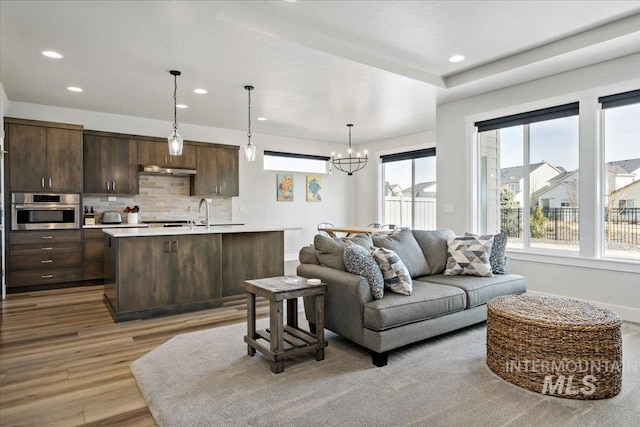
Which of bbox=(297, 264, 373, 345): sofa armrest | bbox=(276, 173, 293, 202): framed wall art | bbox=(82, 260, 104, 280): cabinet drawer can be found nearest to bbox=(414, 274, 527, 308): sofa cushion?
bbox=(297, 264, 373, 345): sofa armrest

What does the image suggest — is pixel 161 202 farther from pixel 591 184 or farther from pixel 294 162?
pixel 591 184

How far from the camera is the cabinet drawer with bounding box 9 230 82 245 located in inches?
199

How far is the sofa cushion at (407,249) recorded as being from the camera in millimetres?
3596

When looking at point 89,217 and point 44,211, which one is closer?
point 44,211

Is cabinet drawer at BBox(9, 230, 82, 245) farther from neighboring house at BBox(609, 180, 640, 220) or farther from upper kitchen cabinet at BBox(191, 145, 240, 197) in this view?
neighboring house at BBox(609, 180, 640, 220)

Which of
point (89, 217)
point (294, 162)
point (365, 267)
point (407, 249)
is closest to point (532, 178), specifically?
point (407, 249)

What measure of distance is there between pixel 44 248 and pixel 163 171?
198cm

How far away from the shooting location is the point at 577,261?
4.16 m

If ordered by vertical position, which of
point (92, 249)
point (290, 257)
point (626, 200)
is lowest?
point (290, 257)

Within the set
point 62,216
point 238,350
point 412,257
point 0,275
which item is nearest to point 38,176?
point 62,216

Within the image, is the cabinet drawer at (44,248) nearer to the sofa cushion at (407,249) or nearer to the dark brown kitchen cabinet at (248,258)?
the dark brown kitchen cabinet at (248,258)

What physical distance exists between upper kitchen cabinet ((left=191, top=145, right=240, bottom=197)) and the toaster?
127 centimetres

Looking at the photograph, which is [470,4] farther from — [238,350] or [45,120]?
[45,120]

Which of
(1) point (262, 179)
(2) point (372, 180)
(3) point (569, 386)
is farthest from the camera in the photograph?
(2) point (372, 180)
